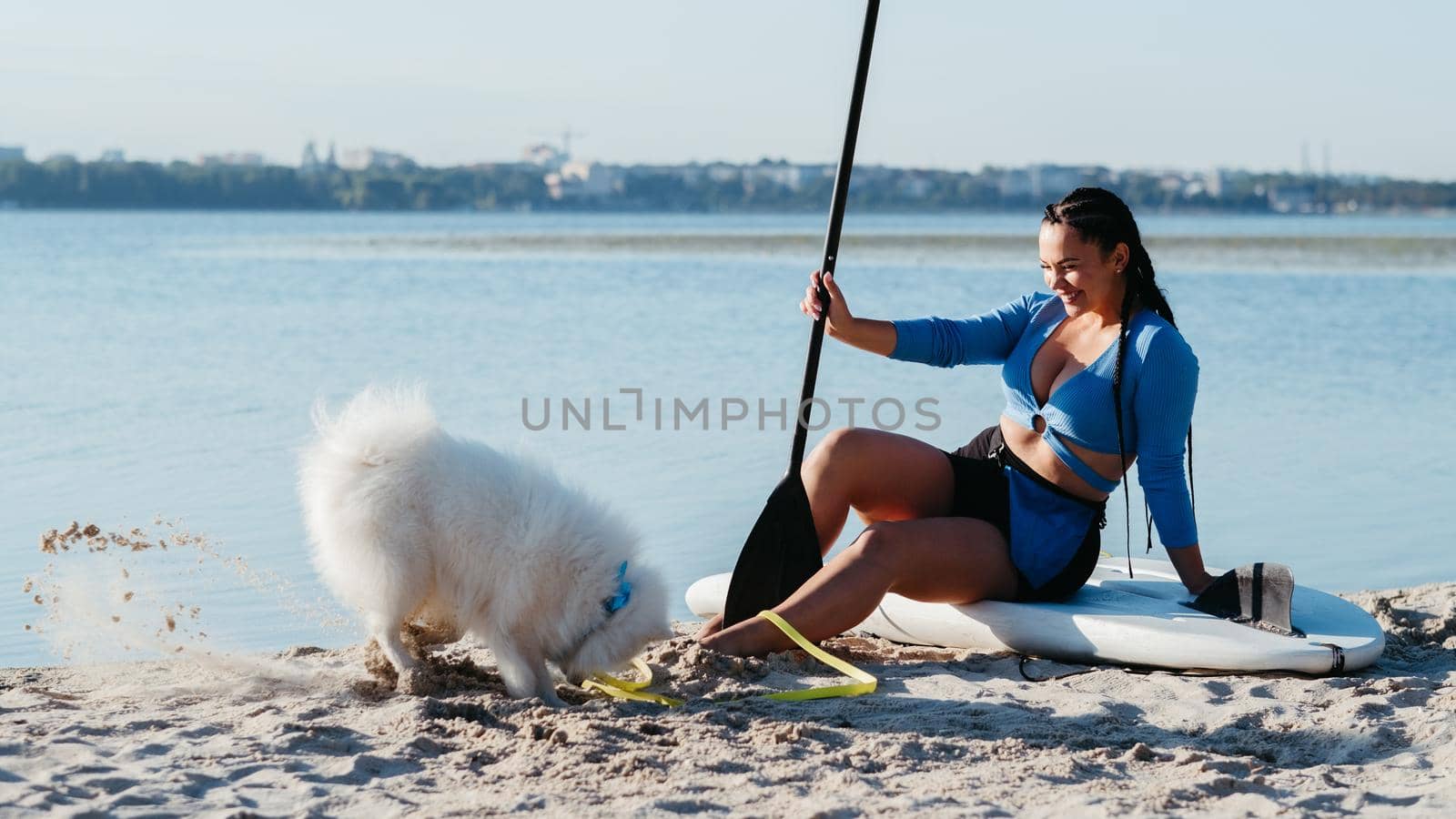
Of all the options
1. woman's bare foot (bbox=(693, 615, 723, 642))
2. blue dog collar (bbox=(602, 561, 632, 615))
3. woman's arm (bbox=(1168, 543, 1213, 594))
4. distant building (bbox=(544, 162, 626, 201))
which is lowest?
woman's bare foot (bbox=(693, 615, 723, 642))

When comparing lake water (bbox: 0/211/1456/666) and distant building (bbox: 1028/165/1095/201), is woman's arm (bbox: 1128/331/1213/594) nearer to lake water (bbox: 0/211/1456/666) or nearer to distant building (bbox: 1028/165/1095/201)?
lake water (bbox: 0/211/1456/666)

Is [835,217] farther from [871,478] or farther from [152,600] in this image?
[152,600]

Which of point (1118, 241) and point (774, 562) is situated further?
point (774, 562)

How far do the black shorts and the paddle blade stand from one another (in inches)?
16.8

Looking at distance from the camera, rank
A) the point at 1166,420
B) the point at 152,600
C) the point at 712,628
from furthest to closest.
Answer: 1. the point at 152,600
2. the point at 712,628
3. the point at 1166,420

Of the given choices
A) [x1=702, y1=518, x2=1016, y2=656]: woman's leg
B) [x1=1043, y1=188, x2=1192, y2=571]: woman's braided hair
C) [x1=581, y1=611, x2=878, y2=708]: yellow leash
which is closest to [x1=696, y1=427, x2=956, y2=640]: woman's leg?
[x1=702, y1=518, x2=1016, y2=656]: woman's leg

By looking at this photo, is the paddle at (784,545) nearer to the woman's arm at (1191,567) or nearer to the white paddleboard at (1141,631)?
the white paddleboard at (1141,631)

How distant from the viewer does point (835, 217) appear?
4047 millimetres

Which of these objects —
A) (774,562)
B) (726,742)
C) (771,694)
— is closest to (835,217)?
(774,562)

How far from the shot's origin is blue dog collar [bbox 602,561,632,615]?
3400 mm

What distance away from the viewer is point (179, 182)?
53.1 meters

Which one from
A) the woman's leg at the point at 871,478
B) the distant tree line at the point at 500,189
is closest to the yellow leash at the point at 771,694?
the woman's leg at the point at 871,478

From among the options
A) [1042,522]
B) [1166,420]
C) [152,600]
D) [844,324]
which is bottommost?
[152,600]

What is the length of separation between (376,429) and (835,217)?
1466 millimetres
